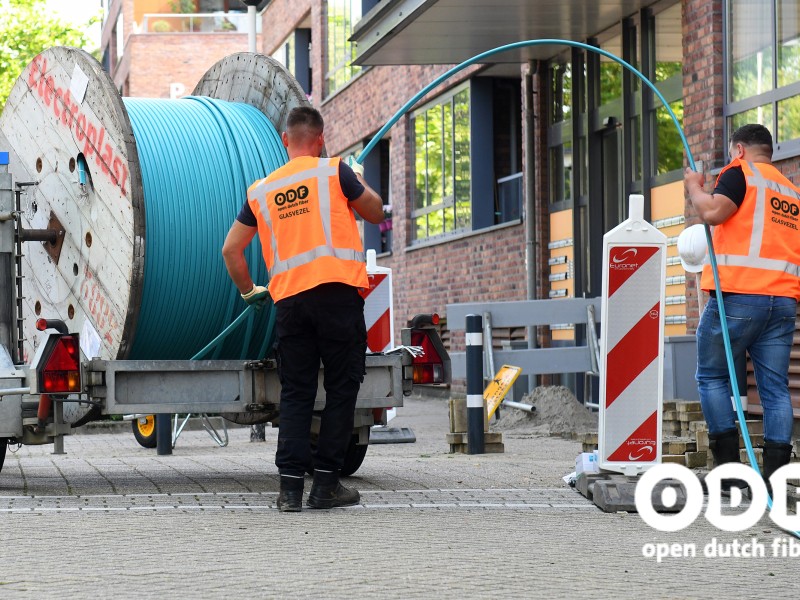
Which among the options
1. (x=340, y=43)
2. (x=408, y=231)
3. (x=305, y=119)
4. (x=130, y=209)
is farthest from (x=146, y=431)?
(x=340, y=43)

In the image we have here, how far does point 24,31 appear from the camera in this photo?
1719 inches

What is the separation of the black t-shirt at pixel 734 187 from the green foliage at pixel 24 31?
37.7m

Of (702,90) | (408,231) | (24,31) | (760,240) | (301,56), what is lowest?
(760,240)

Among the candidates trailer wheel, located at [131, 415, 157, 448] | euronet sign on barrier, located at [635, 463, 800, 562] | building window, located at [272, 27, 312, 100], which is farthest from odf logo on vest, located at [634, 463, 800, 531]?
building window, located at [272, 27, 312, 100]

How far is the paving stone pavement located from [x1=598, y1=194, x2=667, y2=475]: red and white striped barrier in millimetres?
419

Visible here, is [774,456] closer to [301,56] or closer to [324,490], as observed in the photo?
[324,490]

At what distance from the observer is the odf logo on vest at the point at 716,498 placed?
6914 millimetres

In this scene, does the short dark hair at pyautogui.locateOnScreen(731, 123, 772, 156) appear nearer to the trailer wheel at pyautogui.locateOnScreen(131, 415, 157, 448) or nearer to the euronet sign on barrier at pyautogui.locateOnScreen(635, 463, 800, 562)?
the euronet sign on barrier at pyautogui.locateOnScreen(635, 463, 800, 562)

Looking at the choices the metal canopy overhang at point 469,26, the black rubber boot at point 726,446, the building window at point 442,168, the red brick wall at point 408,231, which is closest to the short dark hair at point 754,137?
the black rubber boot at point 726,446

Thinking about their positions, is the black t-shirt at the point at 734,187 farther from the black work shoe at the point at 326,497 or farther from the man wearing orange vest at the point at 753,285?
the black work shoe at the point at 326,497

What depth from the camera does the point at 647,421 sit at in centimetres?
782

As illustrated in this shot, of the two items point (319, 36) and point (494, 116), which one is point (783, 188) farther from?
point (319, 36)

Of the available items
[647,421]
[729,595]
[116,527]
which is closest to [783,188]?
[647,421]

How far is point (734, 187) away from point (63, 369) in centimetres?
367
